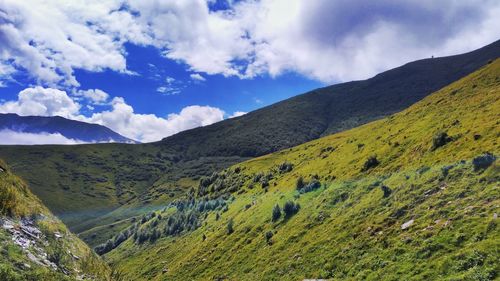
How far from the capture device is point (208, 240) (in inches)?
2724

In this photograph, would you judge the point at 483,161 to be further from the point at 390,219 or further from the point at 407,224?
the point at 390,219

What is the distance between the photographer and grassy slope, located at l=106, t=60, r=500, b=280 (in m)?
26.8

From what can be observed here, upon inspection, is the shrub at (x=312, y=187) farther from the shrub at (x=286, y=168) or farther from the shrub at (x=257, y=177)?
the shrub at (x=257, y=177)

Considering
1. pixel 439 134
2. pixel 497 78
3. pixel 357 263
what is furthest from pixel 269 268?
pixel 497 78

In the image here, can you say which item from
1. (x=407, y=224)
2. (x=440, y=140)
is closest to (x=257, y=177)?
(x=440, y=140)

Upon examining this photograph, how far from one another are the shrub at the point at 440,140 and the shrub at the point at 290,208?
68.4ft

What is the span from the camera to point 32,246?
2023 cm

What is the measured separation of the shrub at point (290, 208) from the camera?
5592cm

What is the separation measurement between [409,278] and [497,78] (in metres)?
63.3

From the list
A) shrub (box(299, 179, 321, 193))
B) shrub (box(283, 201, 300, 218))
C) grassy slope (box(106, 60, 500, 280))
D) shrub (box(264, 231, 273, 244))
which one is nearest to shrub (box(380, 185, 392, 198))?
grassy slope (box(106, 60, 500, 280))

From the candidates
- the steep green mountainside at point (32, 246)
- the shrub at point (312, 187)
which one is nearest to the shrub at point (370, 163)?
the shrub at point (312, 187)

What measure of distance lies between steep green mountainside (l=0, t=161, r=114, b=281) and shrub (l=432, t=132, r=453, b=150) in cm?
4205

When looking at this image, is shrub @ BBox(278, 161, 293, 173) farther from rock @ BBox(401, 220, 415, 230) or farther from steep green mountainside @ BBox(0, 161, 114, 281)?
steep green mountainside @ BBox(0, 161, 114, 281)

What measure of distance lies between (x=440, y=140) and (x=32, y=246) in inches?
1844
